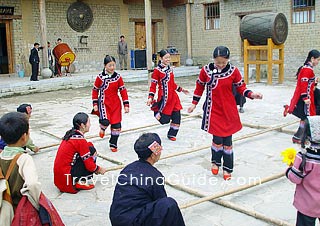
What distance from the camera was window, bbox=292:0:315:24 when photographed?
13508mm

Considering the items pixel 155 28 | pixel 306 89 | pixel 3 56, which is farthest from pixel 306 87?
pixel 155 28

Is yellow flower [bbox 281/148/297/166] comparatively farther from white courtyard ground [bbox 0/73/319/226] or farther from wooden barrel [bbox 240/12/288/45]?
wooden barrel [bbox 240/12/288/45]

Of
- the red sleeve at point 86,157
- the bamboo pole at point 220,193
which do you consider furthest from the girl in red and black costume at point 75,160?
the bamboo pole at point 220,193

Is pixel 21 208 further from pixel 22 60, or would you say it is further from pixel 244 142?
pixel 22 60

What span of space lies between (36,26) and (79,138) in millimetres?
12658

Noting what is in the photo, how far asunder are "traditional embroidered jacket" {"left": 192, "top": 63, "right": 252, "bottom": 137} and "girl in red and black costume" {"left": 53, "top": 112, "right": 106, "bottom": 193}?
4.00ft

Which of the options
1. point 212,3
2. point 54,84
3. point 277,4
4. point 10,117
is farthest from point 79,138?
point 212,3

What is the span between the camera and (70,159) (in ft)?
13.4

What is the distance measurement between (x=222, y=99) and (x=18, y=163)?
7.94 feet

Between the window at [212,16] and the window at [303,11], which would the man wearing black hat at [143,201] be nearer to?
the window at [303,11]

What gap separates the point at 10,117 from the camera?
7.90 ft

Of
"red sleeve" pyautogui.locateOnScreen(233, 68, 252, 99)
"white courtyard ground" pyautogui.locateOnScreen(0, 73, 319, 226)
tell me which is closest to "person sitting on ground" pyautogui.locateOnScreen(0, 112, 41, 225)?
"white courtyard ground" pyautogui.locateOnScreen(0, 73, 319, 226)

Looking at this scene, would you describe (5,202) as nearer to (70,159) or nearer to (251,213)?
(70,159)

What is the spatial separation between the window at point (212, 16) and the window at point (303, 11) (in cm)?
346
